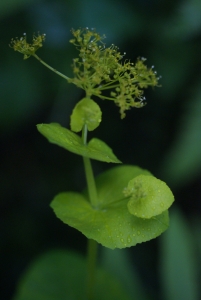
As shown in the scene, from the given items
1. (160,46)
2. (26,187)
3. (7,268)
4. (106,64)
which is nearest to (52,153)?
(26,187)

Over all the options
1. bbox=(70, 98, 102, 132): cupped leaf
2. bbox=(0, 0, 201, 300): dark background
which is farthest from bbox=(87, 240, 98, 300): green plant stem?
bbox=(0, 0, 201, 300): dark background

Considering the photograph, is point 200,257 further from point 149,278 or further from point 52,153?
point 52,153

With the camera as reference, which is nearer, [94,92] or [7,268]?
[94,92]

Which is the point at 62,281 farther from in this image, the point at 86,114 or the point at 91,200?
the point at 86,114

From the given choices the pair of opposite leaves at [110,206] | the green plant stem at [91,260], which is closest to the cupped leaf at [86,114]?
the pair of opposite leaves at [110,206]

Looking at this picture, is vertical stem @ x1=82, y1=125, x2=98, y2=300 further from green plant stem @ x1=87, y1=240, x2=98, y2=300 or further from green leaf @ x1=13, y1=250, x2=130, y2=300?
green leaf @ x1=13, y1=250, x2=130, y2=300

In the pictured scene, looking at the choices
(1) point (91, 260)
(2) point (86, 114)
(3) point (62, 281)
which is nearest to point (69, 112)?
(3) point (62, 281)

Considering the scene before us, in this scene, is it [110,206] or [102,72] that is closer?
[102,72]
